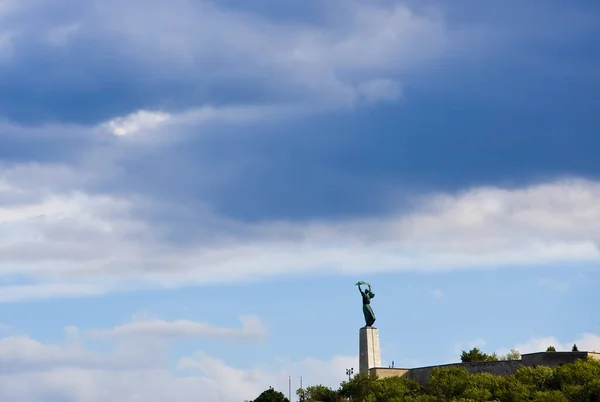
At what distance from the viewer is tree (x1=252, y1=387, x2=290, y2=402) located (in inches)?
3991

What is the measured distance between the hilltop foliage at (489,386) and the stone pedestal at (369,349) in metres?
2.42

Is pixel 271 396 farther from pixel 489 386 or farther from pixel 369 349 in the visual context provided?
pixel 489 386

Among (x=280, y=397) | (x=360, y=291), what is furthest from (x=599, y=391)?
(x=280, y=397)

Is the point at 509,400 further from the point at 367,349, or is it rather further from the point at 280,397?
the point at 280,397

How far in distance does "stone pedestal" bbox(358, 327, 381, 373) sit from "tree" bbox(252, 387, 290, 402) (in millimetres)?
17359

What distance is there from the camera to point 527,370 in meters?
75.8

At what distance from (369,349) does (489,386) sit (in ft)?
46.2

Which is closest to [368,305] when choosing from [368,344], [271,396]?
[368,344]

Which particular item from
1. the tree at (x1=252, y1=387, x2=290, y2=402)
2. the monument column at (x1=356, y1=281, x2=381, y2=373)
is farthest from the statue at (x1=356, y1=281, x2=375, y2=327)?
the tree at (x1=252, y1=387, x2=290, y2=402)

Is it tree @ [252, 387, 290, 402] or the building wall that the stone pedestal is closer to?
the building wall

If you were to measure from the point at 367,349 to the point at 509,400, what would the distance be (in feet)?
55.4

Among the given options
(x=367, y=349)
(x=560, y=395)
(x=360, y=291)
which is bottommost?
(x=560, y=395)

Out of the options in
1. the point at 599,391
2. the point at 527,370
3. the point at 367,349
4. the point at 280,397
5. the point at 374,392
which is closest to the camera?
the point at 599,391

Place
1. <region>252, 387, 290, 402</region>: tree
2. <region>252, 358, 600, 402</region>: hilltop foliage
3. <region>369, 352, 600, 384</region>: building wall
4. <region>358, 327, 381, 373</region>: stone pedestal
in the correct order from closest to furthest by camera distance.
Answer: <region>252, 358, 600, 402</region>: hilltop foliage < <region>369, 352, 600, 384</region>: building wall < <region>358, 327, 381, 373</region>: stone pedestal < <region>252, 387, 290, 402</region>: tree
